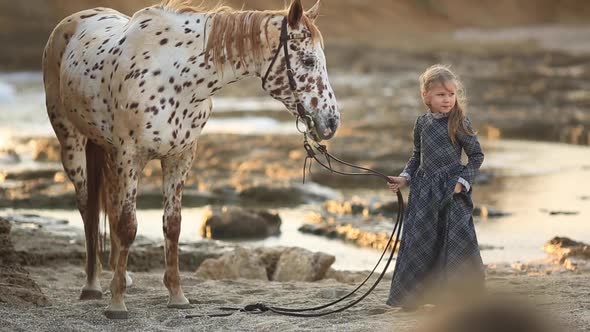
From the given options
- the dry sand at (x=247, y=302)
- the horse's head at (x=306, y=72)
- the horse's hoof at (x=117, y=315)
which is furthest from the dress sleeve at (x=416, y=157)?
the horse's hoof at (x=117, y=315)

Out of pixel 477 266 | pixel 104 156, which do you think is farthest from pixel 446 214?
pixel 104 156

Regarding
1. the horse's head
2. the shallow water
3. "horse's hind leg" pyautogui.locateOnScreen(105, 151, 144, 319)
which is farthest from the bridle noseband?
the shallow water

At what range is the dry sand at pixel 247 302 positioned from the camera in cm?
500

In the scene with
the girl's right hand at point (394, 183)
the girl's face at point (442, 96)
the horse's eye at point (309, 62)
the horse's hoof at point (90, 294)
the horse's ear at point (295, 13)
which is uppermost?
the horse's ear at point (295, 13)

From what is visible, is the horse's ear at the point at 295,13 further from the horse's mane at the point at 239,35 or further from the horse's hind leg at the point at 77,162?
the horse's hind leg at the point at 77,162

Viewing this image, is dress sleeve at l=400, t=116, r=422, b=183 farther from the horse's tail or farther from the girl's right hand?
the horse's tail

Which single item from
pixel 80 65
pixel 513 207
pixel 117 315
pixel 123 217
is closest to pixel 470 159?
pixel 123 217

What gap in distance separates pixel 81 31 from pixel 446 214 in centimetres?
232

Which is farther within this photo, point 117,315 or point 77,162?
point 77,162

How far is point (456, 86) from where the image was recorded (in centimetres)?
512

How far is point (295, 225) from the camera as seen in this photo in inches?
363

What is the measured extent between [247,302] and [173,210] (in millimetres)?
680

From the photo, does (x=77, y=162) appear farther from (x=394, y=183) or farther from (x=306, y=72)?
(x=394, y=183)

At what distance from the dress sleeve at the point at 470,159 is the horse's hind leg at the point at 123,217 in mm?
1590
